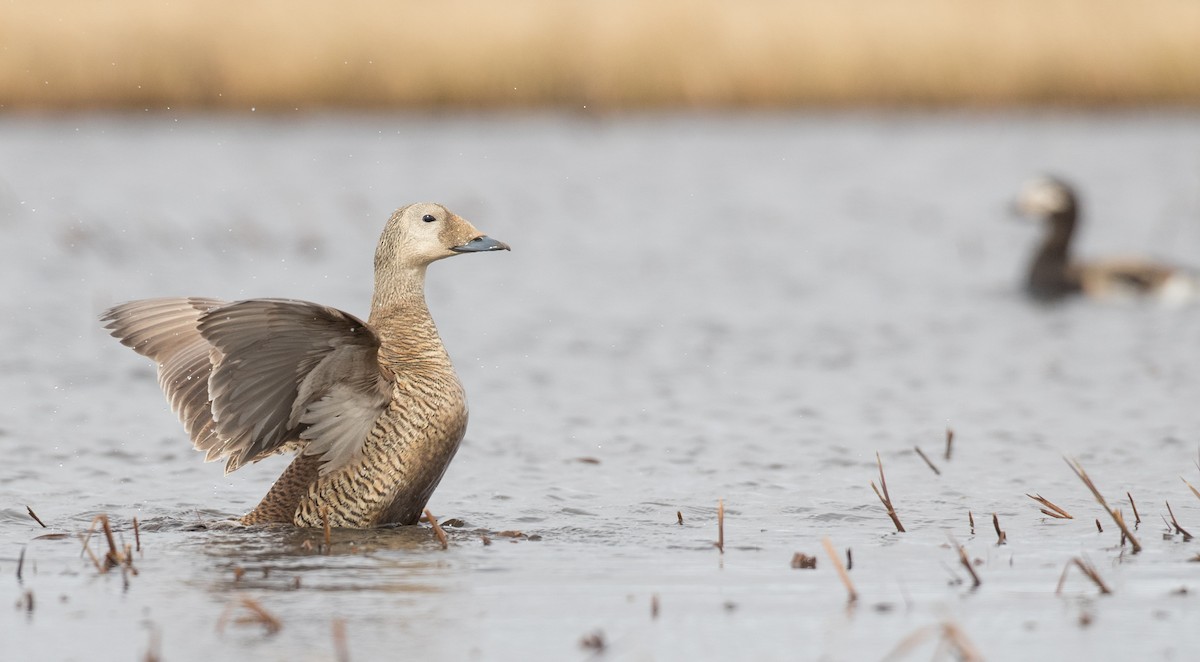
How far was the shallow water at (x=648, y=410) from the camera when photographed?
5.20 meters

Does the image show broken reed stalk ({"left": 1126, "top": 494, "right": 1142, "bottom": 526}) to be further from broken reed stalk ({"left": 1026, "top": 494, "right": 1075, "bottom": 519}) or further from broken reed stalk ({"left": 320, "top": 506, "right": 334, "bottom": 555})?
broken reed stalk ({"left": 320, "top": 506, "right": 334, "bottom": 555})

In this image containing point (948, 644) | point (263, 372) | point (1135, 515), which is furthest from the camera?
point (1135, 515)

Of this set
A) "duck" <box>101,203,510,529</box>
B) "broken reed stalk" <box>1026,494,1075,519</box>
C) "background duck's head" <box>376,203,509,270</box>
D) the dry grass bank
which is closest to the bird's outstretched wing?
Answer: "duck" <box>101,203,510,529</box>

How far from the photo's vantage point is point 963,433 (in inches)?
354

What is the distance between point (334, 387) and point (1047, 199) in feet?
36.9

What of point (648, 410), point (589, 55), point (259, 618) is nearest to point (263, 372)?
point (259, 618)

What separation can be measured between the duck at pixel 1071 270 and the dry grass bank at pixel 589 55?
9.98m

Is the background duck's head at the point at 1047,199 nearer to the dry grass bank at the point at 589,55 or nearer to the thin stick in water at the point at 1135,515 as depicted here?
the dry grass bank at the point at 589,55

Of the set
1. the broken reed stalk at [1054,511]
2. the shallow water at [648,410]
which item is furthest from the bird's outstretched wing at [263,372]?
the broken reed stalk at [1054,511]

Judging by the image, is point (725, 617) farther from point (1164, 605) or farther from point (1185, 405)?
point (1185, 405)

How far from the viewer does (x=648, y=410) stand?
9945 millimetres

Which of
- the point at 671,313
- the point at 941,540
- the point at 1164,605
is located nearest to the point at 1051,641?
the point at 1164,605

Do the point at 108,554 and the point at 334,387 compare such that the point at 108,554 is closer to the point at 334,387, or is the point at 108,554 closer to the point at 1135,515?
the point at 334,387

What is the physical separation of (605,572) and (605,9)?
23147mm
